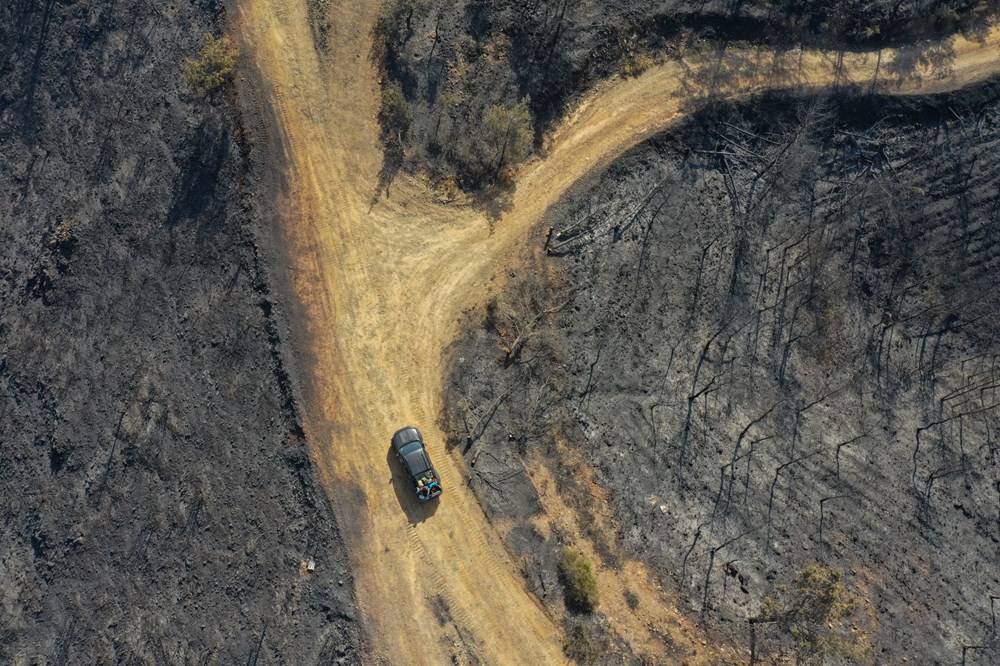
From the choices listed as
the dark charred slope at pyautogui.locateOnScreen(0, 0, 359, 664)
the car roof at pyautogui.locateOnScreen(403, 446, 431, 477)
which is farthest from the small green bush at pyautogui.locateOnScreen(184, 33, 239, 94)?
the car roof at pyautogui.locateOnScreen(403, 446, 431, 477)

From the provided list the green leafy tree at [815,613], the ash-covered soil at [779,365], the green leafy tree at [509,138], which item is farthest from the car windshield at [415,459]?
the green leafy tree at [815,613]

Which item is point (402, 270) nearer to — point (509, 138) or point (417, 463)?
point (509, 138)

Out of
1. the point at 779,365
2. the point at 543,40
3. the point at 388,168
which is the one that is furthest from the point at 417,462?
the point at 543,40

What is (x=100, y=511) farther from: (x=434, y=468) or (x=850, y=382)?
(x=850, y=382)

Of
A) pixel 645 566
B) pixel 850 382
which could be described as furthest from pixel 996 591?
pixel 645 566

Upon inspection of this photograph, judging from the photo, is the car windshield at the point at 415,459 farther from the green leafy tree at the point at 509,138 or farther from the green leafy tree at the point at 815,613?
the green leafy tree at the point at 815,613

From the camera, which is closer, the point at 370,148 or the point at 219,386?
the point at 219,386

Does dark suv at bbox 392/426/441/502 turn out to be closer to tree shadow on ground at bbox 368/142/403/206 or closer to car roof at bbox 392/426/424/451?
car roof at bbox 392/426/424/451
